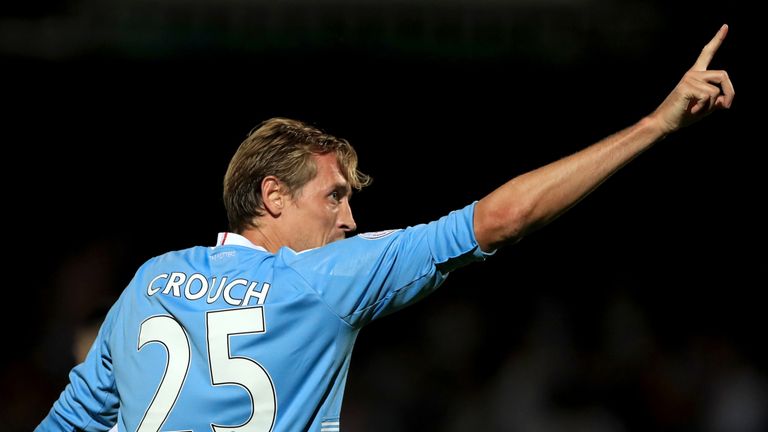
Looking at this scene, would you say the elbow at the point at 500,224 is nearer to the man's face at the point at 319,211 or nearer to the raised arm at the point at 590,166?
the raised arm at the point at 590,166

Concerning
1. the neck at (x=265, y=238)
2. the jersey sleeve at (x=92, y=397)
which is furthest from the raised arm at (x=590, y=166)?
the jersey sleeve at (x=92, y=397)

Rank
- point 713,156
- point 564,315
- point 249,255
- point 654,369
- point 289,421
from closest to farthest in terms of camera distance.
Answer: point 289,421
point 249,255
point 654,369
point 564,315
point 713,156

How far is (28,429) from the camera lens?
5.94 m

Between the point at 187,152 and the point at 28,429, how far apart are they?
100 inches

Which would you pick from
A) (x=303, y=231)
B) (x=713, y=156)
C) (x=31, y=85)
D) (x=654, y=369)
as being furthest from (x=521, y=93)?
(x=303, y=231)

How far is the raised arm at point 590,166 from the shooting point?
7.43 feet

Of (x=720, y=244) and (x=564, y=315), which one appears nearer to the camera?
(x=564, y=315)

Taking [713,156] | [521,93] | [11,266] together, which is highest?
[521,93]

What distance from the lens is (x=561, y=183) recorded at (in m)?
2.27

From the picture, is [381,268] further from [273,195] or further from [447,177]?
[447,177]

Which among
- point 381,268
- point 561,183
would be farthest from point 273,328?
point 561,183

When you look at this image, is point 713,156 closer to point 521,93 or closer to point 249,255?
point 521,93

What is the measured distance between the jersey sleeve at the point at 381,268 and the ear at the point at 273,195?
356 mm

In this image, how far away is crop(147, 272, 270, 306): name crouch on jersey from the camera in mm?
2533
